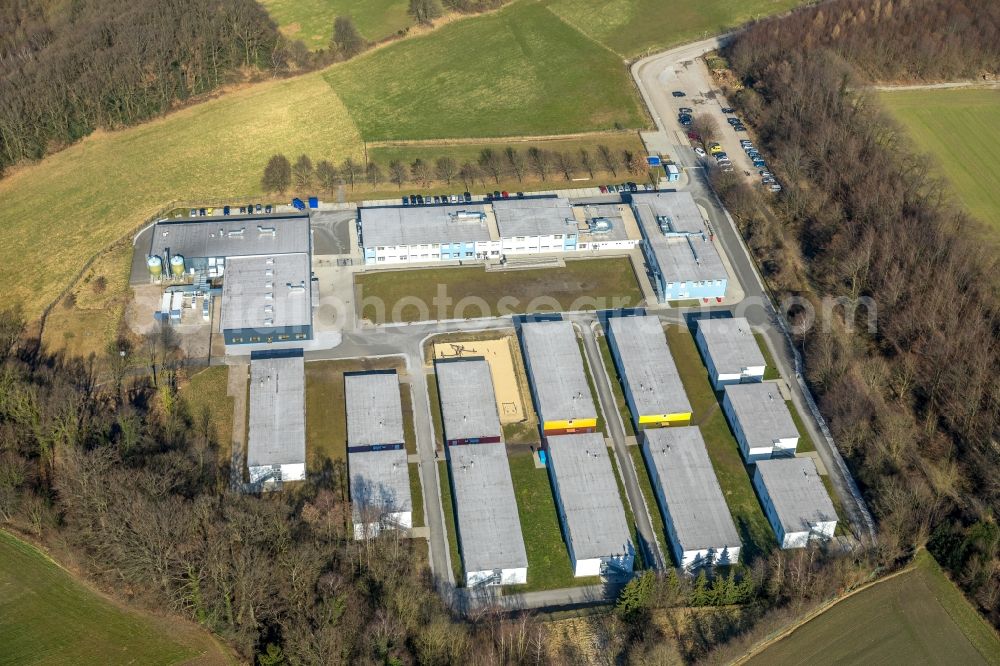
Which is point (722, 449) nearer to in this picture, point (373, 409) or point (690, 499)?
point (690, 499)

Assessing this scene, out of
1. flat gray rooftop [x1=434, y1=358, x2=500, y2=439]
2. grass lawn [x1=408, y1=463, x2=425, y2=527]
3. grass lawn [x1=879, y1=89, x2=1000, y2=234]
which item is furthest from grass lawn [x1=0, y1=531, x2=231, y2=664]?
grass lawn [x1=879, y1=89, x2=1000, y2=234]

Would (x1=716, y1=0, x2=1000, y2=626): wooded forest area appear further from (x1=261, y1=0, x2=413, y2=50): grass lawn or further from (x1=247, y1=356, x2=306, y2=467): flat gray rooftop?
(x1=261, y1=0, x2=413, y2=50): grass lawn

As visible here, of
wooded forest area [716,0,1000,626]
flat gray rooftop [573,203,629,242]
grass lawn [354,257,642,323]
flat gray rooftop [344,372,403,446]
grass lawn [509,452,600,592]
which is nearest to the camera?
grass lawn [509,452,600,592]

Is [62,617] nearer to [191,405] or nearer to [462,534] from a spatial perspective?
[191,405]

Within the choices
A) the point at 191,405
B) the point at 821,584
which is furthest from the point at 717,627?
the point at 191,405

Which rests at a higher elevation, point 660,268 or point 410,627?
point 660,268
